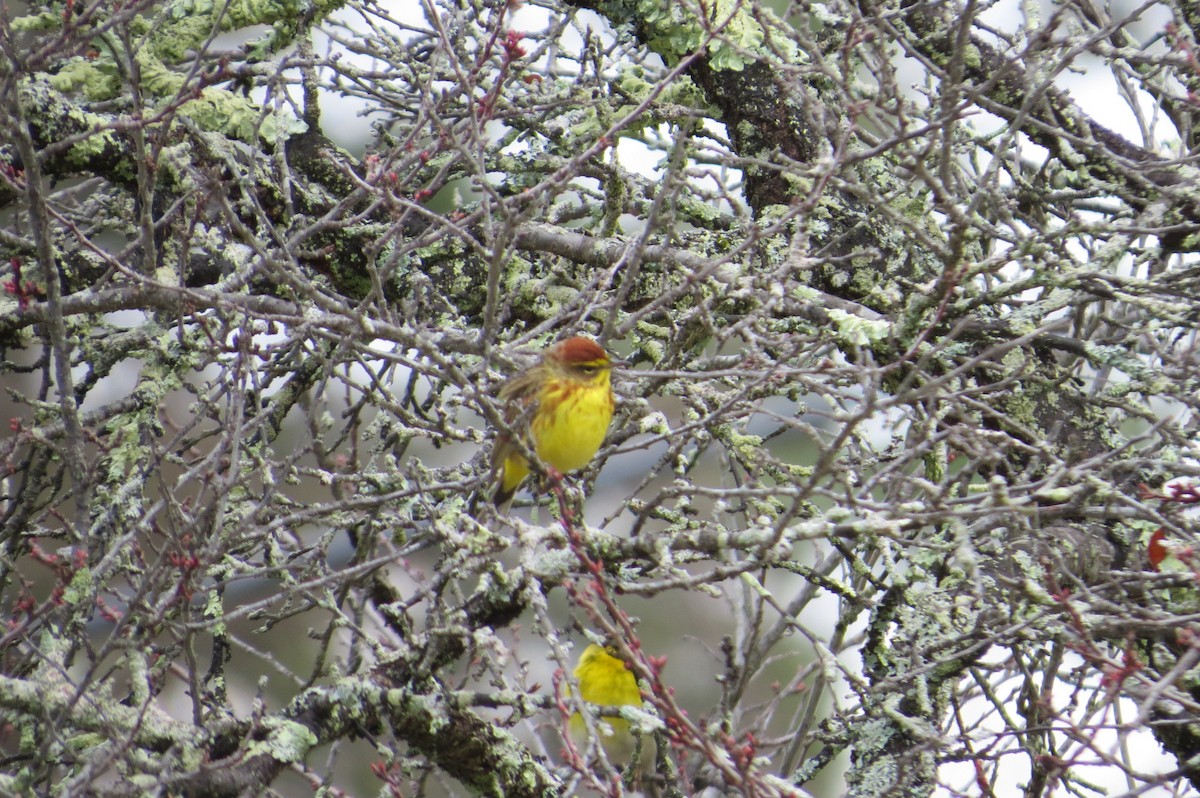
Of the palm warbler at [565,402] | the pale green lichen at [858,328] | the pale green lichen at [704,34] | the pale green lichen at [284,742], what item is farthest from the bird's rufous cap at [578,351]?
the pale green lichen at [284,742]

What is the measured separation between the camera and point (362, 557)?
4637 millimetres

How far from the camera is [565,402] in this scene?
4.30 m

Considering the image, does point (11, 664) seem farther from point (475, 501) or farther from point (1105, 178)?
point (1105, 178)

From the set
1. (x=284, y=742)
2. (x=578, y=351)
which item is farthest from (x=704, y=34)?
(x=284, y=742)

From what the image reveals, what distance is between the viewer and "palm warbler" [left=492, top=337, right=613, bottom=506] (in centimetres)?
412

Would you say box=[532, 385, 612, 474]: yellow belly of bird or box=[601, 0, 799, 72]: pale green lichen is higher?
box=[601, 0, 799, 72]: pale green lichen

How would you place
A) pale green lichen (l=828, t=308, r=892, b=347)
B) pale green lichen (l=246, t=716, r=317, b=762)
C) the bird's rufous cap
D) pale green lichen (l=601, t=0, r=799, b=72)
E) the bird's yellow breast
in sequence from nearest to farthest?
pale green lichen (l=246, t=716, r=317, b=762), pale green lichen (l=828, t=308, r=892, b=347), the bird's rufous cap, the bird's yellow breast, pale green lichen (l=601, t=0, r=799, b=72)

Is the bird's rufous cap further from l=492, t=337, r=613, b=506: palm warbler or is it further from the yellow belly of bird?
the yellow belly of bird

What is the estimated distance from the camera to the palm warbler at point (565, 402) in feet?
13.5

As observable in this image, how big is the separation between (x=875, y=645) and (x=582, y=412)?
1267 mm

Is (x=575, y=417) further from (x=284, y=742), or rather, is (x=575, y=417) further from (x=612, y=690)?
(x=612, y=690)

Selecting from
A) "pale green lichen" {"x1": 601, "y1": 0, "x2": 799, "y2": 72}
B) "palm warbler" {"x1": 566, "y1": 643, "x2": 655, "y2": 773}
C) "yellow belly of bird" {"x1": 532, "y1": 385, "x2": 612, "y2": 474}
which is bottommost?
"palm warbler" {"x1": 566, "y1": 643, "x2": 655, "y2": 773}

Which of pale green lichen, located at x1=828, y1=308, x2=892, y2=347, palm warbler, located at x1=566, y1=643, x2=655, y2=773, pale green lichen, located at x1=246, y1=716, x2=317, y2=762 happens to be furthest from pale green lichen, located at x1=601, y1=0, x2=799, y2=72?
pale green lichen, located at x1=246, y1=716, x2=317, y2=762

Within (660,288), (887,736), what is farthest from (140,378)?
(887,736)
